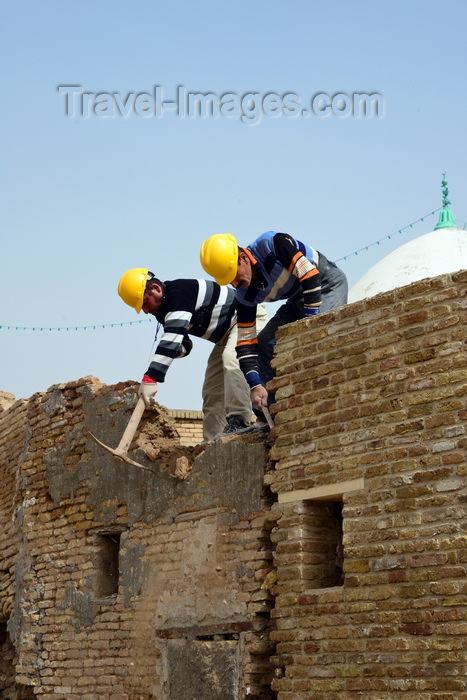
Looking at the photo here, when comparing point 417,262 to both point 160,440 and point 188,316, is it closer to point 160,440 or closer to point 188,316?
point 188,316

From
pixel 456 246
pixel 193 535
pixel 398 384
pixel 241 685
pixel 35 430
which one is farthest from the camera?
pixel 456 246

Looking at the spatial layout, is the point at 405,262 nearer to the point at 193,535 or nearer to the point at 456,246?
the point at 456,246

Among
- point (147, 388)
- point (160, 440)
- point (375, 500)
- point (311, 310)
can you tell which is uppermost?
point (311, 310)

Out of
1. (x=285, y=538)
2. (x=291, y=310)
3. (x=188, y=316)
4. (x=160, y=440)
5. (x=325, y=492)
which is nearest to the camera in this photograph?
(x=325, y=492)

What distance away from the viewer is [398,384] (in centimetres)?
627

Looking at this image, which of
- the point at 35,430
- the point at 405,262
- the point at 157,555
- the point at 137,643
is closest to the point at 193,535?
the point at 157,555

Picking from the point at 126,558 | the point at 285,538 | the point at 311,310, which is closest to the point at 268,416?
the point at 311,310

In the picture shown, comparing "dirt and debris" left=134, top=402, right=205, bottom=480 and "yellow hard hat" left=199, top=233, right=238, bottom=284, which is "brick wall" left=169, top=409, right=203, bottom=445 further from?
"yellow hard hat" left=199, top=233, right=238, bottom=284

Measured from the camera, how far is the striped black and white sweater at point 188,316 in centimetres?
842

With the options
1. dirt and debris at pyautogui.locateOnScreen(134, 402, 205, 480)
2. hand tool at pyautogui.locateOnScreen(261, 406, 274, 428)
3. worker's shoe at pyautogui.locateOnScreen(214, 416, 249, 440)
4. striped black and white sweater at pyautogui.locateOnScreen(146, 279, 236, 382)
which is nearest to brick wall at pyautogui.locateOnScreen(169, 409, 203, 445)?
striped black and white sweater at pyautogui.locateOnScreen(146, 279, 236, 382)

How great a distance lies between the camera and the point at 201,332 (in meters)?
9.07

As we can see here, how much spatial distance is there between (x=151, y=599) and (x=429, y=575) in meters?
3.12

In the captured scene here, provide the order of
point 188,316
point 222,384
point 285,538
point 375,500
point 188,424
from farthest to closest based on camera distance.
A: point 188,424 < point 222,384 < point 188,316 < point 285,538 < point 375,500

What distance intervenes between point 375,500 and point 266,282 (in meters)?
2.45
